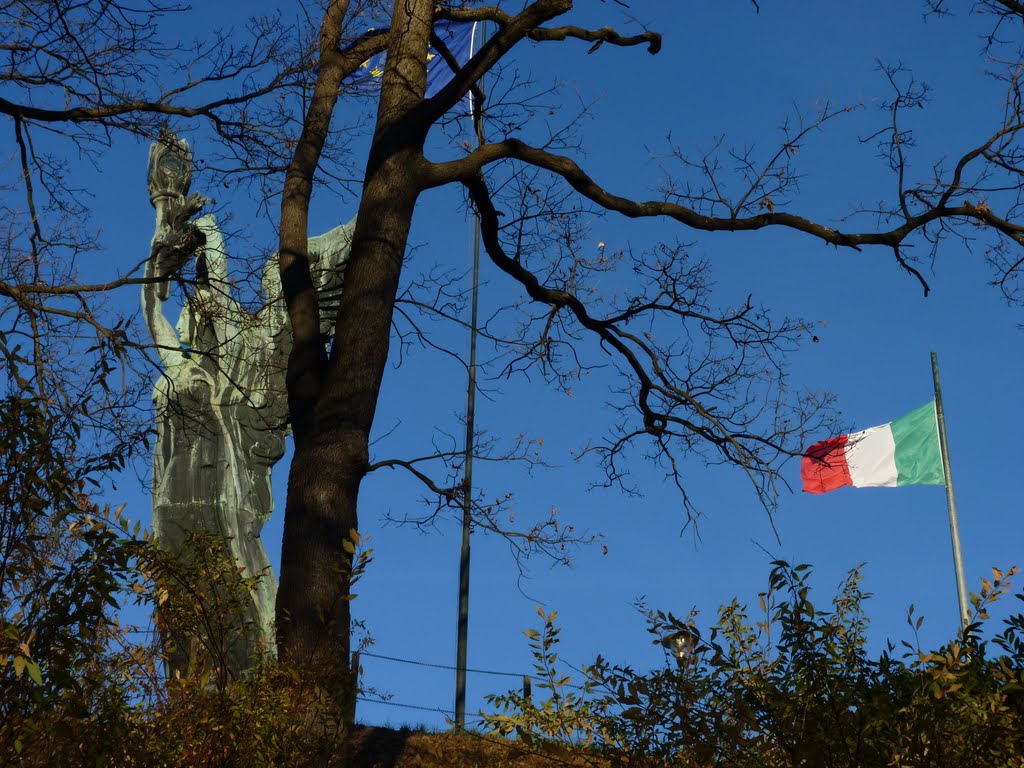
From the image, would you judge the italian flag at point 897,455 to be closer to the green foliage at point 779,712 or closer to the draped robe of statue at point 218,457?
the draped robe of statue at point 218,457

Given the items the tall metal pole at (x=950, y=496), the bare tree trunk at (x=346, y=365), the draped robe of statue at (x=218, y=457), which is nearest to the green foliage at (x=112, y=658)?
the bare tree trunk at (x=346, y=365)

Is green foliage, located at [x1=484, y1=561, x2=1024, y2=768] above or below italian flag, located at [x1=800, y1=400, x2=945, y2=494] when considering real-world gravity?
below

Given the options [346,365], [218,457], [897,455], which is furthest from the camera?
[897,455]

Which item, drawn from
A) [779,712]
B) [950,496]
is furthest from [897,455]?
[779,712]

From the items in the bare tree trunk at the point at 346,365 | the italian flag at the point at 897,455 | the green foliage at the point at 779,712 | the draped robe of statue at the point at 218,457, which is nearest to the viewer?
the green foliage at the point at 779,712

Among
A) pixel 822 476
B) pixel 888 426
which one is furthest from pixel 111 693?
pixel 888 426

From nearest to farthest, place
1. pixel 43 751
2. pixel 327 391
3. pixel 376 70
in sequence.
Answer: pixel 43 751 < pixel 327 391 < pixel 376 70

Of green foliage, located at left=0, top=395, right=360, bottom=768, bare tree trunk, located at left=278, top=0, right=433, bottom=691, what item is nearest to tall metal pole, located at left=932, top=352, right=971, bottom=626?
bare tree trunk, located at left=278, top=0, right=433, bottom=691

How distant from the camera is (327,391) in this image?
26.0 feet

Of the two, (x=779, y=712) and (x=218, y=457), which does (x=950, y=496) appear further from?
(x=779, y=712)

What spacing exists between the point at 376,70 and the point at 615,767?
757 cm

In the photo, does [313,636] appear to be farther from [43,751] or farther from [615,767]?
[615,767]

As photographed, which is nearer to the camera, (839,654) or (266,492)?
(839,654)

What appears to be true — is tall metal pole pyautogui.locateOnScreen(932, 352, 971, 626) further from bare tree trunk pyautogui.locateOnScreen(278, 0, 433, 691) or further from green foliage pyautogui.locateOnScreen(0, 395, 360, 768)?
green foliage pyautogui.locateOnScreen(0, 395, 360, 768)
